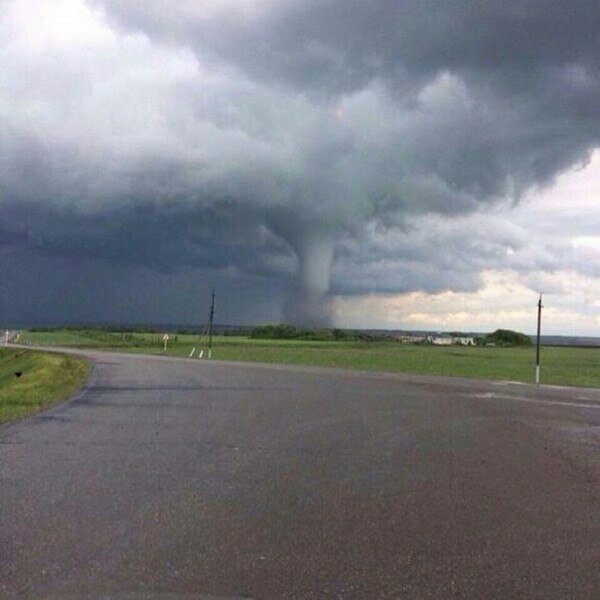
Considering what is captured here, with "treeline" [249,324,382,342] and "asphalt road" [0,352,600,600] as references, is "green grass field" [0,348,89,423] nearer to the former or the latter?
"asphalt road" [0,352,600,600]

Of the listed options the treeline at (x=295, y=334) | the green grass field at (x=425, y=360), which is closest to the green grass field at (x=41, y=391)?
the green grass field at (x=425, y=360)

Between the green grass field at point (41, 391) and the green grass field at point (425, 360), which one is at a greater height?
the green grass field at point (425, 360)

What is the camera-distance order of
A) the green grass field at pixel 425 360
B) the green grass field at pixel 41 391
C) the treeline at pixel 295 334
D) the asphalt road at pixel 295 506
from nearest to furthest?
the asphalt road at pixel 295 506, the green grass field at pixel 41 391, the green grass field at pixel 425 360, the treeline at pixel 295 334

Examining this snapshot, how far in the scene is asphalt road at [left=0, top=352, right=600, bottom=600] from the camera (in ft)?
18.4

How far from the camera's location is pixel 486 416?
16.9 m

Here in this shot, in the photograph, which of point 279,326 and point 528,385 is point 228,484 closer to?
point 528,385

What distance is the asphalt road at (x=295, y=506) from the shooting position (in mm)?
5621

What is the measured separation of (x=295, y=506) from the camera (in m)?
7.79

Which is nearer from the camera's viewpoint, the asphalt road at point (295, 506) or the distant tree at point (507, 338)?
the asphalt road at point (295, 506)

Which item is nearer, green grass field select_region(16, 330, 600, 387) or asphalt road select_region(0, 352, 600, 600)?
asphalt road select_region(0, 352, 600, 600)

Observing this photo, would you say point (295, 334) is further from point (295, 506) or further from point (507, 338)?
point (295, 506)

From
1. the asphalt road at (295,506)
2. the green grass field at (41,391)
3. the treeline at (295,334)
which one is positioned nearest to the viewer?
the asphalt road at (295,506)

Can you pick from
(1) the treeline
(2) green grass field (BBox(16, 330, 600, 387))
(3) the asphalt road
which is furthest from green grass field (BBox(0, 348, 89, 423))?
(1) the treeline

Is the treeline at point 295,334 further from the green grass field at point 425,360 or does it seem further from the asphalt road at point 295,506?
the asphalt road at point 295,506
